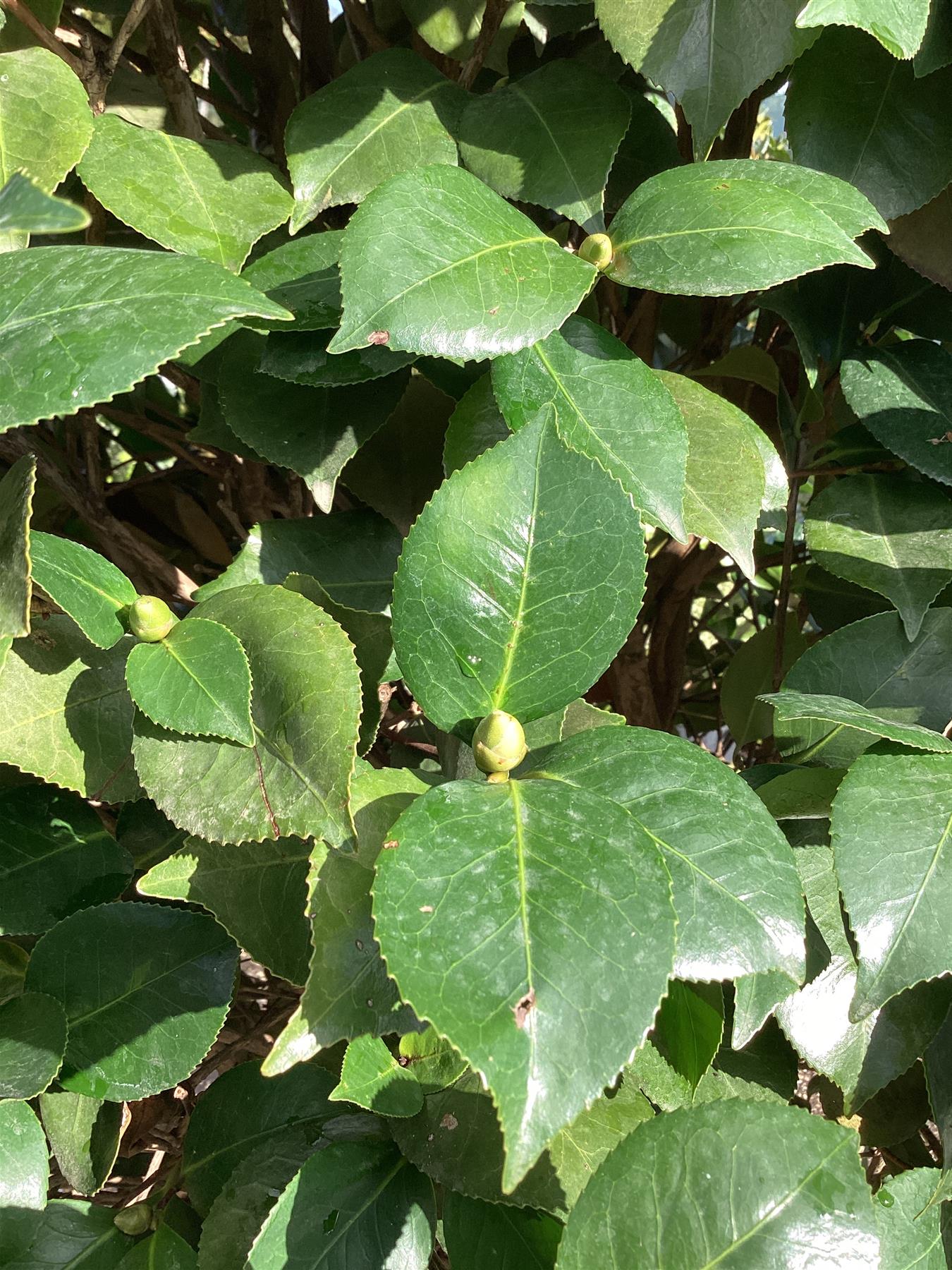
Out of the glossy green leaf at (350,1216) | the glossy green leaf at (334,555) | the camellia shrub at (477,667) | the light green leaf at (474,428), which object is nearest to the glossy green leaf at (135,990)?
the camellia shrub at (477,667)

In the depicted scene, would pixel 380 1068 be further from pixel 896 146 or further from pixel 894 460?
pixel 896 146

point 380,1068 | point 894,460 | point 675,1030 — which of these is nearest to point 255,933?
point 380,1068

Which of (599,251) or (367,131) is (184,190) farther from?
(599,251)

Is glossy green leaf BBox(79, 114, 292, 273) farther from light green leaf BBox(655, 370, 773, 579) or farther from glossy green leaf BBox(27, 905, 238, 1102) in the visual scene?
glossy green leaf BBox(27, 905, 238, 1102)

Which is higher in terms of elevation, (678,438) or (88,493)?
(678,438)

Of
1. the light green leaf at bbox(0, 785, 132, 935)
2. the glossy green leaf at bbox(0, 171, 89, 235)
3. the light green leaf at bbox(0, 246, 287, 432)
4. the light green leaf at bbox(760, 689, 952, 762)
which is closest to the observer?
the glossy green leaf at bbox(0, 171, 89, 235)

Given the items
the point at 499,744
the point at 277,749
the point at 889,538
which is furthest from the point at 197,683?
the point at 889,538

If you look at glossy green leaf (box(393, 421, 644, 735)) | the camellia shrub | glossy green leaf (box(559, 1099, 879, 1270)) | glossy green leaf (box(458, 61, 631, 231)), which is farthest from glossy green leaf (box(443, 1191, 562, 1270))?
glossy green leaf (box(458, 61, 631, 231))
